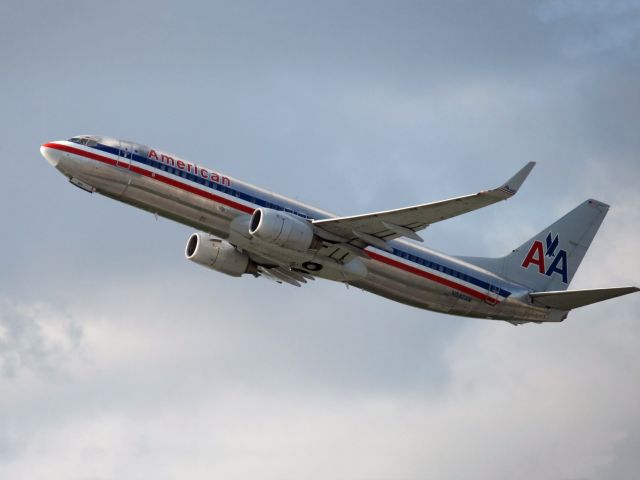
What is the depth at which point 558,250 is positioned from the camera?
81750mm

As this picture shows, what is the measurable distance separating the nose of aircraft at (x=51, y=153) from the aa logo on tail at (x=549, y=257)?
2978 cm

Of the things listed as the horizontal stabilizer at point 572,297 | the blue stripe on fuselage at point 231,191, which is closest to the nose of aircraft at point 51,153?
the blue stripe on fuselage at point 231,191

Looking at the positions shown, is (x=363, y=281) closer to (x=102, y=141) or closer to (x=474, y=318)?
(x=474, y=318)

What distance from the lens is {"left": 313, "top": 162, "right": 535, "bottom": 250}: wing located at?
200 ft

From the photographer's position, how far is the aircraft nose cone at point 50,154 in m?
66.1

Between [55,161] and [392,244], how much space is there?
18.9 metres

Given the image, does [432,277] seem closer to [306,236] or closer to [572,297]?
[572,297]

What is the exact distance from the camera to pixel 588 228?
8238 centimetres

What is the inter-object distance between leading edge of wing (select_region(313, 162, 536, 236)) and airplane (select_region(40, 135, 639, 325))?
5 cm

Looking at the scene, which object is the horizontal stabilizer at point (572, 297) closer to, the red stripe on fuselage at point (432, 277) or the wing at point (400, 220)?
the red stripe on fuselage at point (432, 277)

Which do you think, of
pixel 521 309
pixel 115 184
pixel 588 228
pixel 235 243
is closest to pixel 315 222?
pixel 235 243

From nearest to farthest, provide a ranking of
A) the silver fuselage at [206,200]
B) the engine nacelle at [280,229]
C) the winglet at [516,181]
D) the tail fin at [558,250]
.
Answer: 1. the winglet at [516,181]
2. the engine nacelle at [280,229]
3. the silver fuselage at [206,200]
4. the tail fin at [558,250]

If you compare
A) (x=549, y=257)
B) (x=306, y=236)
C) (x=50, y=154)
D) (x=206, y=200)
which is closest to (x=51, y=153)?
(x=50, y=154)

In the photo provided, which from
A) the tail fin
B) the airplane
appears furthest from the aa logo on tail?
the airplane
